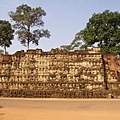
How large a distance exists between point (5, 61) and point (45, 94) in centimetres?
420

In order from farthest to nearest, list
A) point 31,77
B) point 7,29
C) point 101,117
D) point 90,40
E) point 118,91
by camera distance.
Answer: point 7,29 < point 90,40 < point 31,77 < point 118,91 < point 101,117

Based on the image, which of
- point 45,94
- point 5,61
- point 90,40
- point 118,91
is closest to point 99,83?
point 118,91

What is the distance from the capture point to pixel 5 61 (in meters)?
18.7

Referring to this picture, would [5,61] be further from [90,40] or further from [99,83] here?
[90,40]

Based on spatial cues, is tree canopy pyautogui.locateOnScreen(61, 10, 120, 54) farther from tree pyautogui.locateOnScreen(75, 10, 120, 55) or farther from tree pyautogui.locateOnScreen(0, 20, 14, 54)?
tree pyautogui.locateOnScreen(0, 20, 14, 54)

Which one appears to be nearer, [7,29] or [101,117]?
[101,117]

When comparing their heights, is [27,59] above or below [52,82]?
above

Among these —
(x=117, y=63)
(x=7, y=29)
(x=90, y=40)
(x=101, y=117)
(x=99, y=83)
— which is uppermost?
(x=7, y=29)

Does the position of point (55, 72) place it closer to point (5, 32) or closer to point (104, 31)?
point (104, 31)

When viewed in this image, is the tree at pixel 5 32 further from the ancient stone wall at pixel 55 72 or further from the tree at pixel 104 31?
the ancient stone wall at pixel 55 72

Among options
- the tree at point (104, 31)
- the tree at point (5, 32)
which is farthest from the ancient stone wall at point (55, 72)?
the tree at point (5, 32)

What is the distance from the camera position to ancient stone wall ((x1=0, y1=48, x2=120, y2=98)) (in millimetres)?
17578

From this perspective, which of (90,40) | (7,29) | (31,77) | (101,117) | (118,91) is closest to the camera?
(101,117)

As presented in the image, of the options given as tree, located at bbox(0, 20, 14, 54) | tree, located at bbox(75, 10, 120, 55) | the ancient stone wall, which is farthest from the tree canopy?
tree, located at bbox(0, 20, 14, 54)
